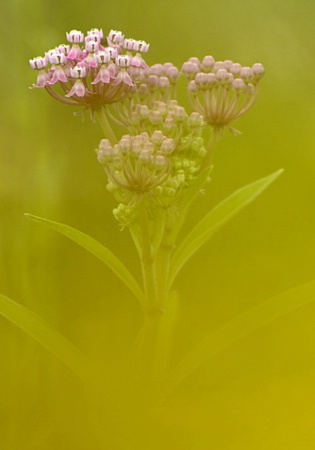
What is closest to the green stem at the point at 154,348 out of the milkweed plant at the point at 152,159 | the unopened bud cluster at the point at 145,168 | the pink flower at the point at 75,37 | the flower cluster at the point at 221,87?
the milkweed plant at the point at 152,159

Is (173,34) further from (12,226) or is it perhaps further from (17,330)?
(17,330)

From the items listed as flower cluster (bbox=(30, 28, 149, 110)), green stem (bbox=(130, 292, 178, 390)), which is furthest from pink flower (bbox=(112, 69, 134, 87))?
green stem (bbox=(130, 292, 178, 390))

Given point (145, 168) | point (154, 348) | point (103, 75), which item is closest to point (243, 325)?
point (154, 348)

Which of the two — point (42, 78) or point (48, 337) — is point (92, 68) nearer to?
point (42, 78)

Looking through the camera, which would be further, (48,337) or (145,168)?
(48,337)

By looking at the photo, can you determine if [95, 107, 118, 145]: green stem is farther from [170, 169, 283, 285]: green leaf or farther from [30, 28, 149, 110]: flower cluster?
[170, 169, 283, 285]: green leaf

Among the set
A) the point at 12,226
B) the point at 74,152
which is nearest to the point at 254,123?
the point at 74,152
